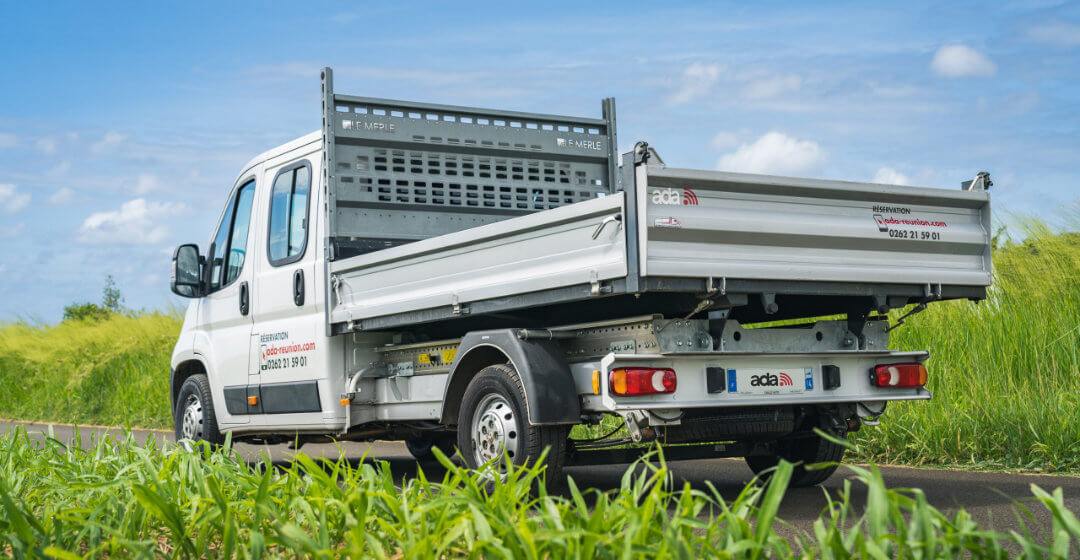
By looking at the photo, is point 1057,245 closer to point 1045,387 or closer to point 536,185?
point 1045,387

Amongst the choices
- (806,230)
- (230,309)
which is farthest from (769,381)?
(230,309)

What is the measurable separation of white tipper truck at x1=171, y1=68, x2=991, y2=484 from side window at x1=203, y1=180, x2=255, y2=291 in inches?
1.3

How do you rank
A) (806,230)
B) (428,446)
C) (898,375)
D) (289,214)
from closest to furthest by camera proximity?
1. (806,230)
2. (898,375)
3. (289,214)
4. (428,446)

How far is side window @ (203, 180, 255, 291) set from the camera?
33.4 ft

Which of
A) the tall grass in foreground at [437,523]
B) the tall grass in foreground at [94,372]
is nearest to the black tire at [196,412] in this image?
the tall grass in foreground at [437,523]

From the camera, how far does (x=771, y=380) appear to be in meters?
7.17

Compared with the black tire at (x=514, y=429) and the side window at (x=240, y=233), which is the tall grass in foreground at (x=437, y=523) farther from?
the side window at (x=240, y=233)

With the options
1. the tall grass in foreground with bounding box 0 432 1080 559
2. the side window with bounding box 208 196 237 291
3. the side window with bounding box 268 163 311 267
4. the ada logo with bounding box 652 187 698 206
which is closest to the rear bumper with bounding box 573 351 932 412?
the ada logo with bounding box 652 187 698 206

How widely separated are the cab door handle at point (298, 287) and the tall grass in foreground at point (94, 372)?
10.7 metres

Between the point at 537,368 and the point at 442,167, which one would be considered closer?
the point at 537,368

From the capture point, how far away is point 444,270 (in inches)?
308

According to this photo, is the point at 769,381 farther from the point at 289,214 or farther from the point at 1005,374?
the point at 289,214

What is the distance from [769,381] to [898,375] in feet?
3.63

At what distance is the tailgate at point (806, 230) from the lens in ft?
21.1
